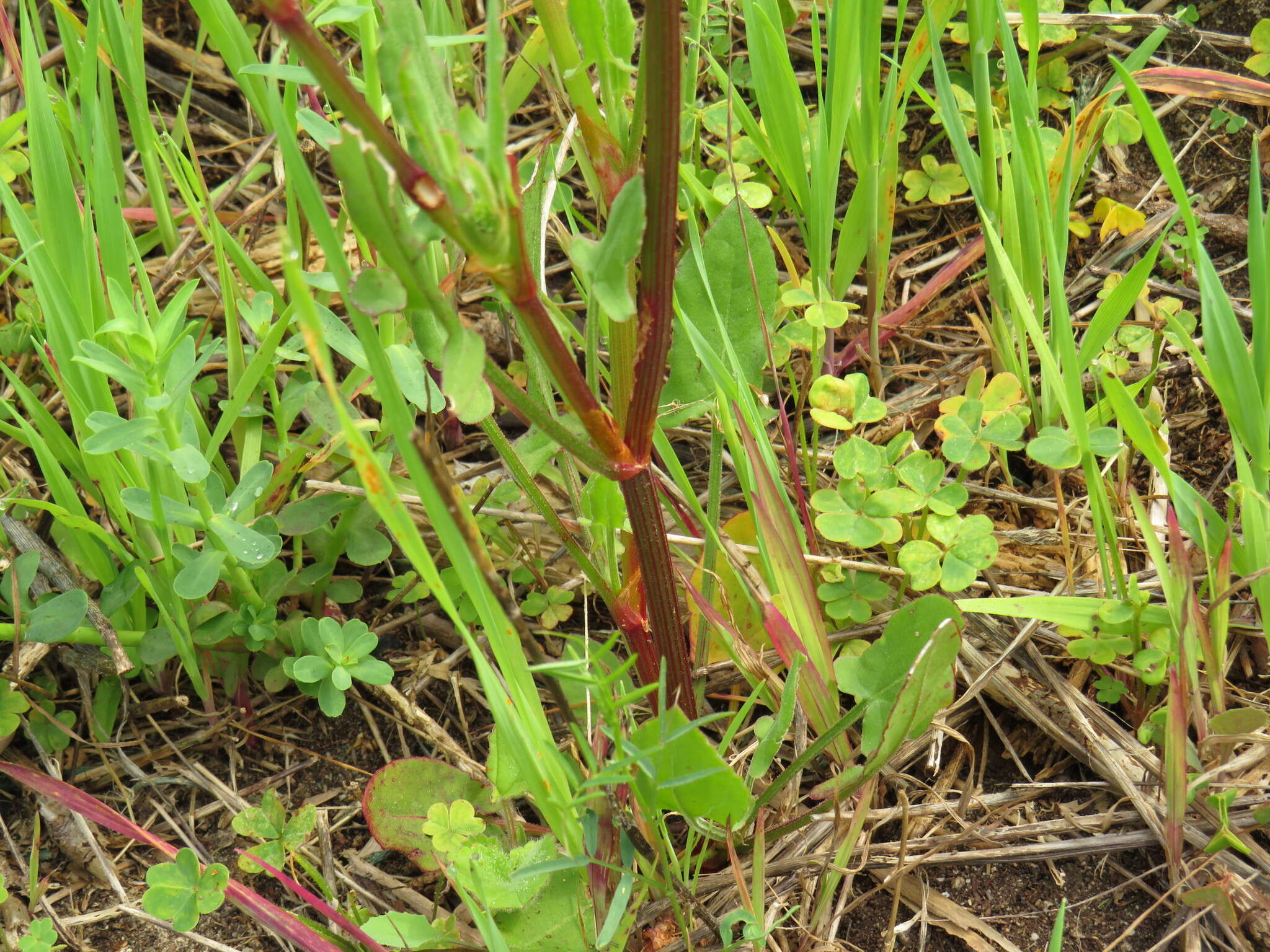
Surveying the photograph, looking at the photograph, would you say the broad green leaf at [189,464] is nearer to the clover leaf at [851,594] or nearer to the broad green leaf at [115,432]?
the broad green leaf at [115,432]

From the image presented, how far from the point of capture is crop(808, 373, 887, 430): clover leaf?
67.9 inches

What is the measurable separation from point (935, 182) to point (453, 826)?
158 cm

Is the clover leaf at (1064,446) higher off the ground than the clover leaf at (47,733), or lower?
higher

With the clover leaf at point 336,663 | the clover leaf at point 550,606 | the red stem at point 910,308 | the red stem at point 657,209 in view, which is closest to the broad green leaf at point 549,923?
the clover leaf at point 336,663

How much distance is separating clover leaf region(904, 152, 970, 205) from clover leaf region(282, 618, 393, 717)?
1.42m

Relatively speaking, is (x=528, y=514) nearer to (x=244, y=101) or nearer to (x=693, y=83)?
(x=693, y=83)

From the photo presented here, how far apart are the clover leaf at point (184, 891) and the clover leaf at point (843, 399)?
1.11m

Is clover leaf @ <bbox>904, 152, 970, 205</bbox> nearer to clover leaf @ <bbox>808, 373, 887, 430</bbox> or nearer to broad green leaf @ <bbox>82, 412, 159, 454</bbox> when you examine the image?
clover leaf @ <bbox>808, 373, 887, 430</bbox>

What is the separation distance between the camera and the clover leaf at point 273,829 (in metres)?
1.46

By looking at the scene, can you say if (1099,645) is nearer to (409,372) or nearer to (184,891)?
(409,372)

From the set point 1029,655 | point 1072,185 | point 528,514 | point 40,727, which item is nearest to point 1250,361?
point 1029,655

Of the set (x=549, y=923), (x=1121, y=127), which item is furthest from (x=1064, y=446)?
(x=549, y=923)

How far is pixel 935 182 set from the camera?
2.16 metres

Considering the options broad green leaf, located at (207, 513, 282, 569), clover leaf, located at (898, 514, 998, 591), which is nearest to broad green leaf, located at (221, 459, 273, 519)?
broad green leaf, located at (207, 513, 282, 569)
